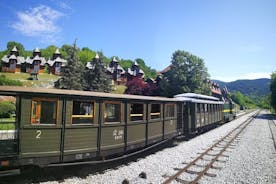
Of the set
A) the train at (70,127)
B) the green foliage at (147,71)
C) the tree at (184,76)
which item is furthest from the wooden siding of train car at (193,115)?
the green foliage at (147,71)

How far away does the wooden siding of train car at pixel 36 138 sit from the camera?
6.33m

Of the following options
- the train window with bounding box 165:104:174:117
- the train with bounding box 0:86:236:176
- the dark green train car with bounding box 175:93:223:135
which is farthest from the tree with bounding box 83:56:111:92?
the train with bounding box 0:86:236:176

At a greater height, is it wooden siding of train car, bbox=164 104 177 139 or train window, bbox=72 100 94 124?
train window, bbox=72 100 94 124

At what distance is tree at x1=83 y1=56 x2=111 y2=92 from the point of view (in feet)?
133

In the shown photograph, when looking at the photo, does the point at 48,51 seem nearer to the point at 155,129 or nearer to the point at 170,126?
the point at 170,126

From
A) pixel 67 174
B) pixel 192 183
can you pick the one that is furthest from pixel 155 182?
pixel 67 174

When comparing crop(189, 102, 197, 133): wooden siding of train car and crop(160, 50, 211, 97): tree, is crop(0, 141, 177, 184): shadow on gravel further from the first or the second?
crop(160, 50, 211, 97): tree

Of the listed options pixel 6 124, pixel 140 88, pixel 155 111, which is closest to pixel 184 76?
pixel 140 88

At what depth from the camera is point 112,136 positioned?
8.58 m

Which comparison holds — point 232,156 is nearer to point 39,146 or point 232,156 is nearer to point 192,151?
point 192,151

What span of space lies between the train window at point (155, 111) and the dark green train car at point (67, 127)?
1.22m

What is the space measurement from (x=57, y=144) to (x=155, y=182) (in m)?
3.43

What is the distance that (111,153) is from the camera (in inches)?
336

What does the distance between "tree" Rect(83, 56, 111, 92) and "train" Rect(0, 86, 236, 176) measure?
30657 mm
